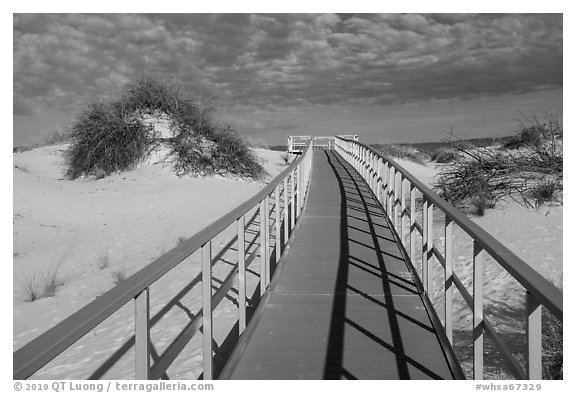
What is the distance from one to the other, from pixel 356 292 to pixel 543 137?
33.7ft

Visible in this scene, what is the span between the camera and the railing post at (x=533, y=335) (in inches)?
115

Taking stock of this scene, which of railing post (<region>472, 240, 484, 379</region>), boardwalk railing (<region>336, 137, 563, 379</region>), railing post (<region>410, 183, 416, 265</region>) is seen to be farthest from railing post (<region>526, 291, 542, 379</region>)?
railing post (<region>410, 183, 416, 265</region>)

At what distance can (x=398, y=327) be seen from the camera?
5855mm

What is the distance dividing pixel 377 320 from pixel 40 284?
704 centimetres

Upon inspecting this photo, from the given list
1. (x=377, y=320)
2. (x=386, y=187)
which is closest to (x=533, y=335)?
(x=377, y=320)

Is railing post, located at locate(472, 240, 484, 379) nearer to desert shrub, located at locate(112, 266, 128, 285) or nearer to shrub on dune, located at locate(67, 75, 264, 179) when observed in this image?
desert shrub, located at locate(112, 266, 128, 285)

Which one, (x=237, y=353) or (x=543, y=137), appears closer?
(x=237, y=353)

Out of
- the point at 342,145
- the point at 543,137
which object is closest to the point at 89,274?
the point at 543,137

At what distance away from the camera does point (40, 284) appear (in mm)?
10883

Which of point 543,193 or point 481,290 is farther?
point 543,193

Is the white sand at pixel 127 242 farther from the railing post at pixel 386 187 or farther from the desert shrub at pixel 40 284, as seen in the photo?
the railing post at pixel 386 187

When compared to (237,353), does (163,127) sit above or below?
above

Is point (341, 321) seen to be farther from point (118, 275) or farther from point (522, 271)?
point (118, 275)
